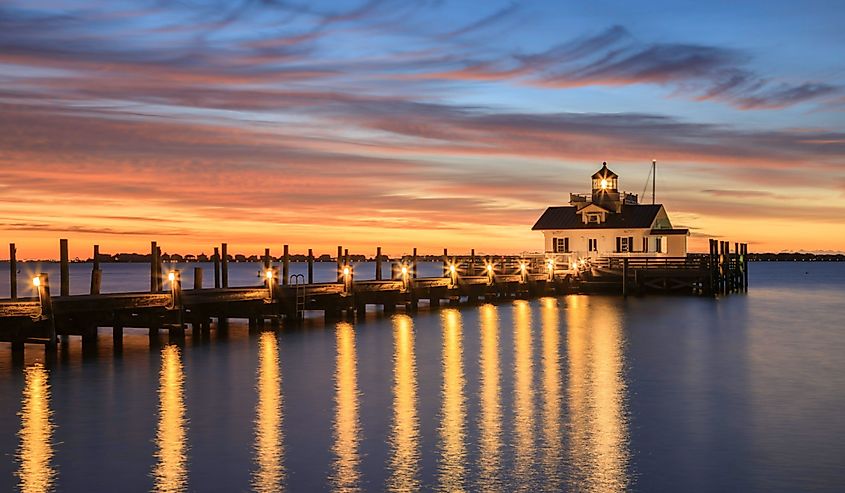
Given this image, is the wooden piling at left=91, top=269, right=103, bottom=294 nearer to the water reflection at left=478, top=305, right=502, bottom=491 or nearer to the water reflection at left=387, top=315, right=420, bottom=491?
the water reflection at left=387, top=315, right=420, bottom=491

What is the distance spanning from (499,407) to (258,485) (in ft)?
28.6

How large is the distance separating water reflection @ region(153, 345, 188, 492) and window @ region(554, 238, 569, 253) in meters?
53.6

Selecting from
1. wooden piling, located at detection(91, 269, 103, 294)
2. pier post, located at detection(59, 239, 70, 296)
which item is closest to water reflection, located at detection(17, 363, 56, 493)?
pier post, located at detection(59, 239, 70, 296)

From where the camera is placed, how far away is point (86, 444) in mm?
19516

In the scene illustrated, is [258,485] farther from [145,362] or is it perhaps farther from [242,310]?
[242,310]

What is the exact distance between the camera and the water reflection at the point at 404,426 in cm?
1681

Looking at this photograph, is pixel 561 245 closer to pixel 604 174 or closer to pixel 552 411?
pixel 604 174

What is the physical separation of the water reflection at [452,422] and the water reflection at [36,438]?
658 cm

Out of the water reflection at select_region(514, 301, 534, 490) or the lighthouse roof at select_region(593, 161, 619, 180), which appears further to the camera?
the lighthouse roof at select_region(593, 161, 619, 180)

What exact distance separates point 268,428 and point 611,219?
62.4 metres

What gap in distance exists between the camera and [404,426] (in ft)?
69.6

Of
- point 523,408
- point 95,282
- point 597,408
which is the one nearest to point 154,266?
point 95,282

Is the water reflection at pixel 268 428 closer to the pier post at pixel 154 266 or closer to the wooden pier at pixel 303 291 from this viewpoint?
the wooden pier at pixel 303 291

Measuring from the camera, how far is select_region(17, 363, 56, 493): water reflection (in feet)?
54.5
